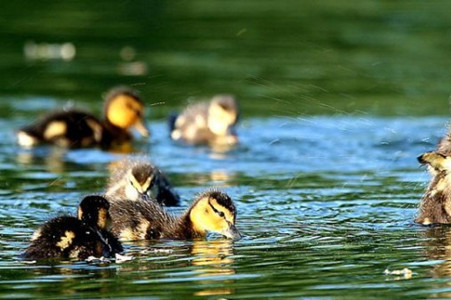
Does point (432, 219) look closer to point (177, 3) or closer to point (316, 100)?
point (316, 100)

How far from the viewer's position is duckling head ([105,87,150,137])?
15547mm

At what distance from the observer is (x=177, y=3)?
22703 millimetres

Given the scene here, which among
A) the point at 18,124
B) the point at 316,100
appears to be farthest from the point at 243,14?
the point at 18,124

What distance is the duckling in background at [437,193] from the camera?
9.23 metres

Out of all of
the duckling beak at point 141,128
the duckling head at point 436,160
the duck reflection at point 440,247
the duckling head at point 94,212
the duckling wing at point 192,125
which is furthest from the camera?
the duckling beak at point 141,128

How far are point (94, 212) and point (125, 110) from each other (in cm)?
687

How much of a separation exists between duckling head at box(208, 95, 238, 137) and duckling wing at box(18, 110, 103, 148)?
1.23 metres

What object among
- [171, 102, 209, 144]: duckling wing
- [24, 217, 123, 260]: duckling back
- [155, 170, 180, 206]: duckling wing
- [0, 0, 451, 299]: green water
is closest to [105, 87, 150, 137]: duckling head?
[0, 0, 451, 299]: green water

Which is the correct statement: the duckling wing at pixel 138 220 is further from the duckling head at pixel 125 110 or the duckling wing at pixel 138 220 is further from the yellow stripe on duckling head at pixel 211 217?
the duckling head at pixel 125 110

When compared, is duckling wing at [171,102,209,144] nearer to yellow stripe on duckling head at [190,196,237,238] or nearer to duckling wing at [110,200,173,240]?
duckling wing at [110,200,173,240]

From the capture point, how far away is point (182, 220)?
31.5 feet

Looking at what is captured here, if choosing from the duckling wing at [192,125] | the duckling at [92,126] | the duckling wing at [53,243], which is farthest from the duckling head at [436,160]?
the duckling at [92,126]

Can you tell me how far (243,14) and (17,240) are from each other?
13.1m

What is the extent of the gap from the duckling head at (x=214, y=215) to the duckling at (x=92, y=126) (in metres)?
5.57
